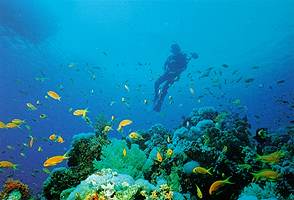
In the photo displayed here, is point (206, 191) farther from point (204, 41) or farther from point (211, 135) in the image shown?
point (204, 41)

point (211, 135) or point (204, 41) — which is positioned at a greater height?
point (204, 41)

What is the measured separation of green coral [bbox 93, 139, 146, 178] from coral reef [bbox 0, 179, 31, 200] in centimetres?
190

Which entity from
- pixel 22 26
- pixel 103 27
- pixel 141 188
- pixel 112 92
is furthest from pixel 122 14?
pixel 141 188

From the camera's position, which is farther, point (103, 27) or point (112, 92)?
point (112, 92)

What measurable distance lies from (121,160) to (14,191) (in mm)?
2592

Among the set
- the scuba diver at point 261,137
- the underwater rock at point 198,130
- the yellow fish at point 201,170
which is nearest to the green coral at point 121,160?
the yellow fish at point 201,170

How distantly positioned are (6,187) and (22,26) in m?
39.9

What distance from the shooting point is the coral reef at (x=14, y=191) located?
264 inches

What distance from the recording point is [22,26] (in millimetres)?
41906

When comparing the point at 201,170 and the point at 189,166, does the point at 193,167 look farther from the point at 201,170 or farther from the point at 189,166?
the point at 201,170

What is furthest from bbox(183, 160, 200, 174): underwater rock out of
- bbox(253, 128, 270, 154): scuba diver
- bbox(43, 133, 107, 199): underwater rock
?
bbox(253, 128, 270, 154): scuba diver

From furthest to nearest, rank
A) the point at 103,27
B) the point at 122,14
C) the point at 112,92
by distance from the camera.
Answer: the point at 112,92 < the point at 103,27 < the point at 122,14

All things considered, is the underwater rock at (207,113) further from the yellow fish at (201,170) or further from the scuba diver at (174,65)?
the scuba diver at (174,65)

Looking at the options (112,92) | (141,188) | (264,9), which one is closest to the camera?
(141,188)
